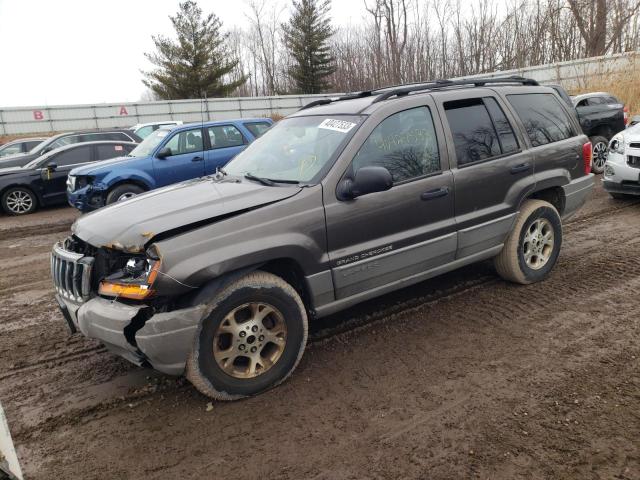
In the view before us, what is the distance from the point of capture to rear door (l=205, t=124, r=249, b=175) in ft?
32.9

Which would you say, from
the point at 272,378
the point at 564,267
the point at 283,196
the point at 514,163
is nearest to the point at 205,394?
the point at 272,378

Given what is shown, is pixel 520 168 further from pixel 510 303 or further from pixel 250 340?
pixel 250 340

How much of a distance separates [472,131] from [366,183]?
5.00 feet

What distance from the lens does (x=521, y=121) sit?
4.64 meters

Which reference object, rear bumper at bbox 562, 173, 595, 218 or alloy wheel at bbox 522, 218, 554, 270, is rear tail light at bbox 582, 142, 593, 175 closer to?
rear bumper at bbox 562, 173, 595, 218

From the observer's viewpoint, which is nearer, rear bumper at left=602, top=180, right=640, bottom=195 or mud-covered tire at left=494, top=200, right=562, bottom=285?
mud-covered tire at left=494, top=200, right=562, bottom=285

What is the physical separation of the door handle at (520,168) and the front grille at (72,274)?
364cm

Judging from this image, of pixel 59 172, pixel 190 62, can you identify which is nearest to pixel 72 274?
pixel 59 172

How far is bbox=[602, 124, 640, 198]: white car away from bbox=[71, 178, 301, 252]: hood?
6.69 metres

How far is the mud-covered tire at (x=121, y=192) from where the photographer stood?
365 inches

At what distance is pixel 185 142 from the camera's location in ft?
32.7

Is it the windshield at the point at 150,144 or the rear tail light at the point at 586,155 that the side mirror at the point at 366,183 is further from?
the windshield at the point at 150,144

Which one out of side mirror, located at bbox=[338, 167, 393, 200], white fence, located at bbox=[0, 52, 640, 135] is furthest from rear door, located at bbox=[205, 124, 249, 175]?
white fence, located at bbox=[0, 52, 640, 135]

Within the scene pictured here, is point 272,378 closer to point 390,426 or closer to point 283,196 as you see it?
point 390,426
